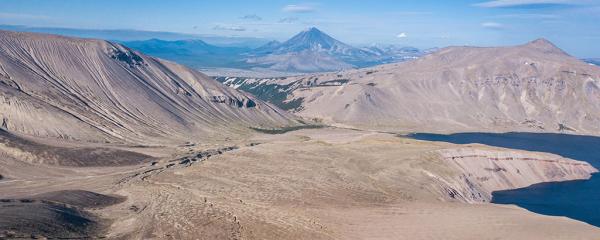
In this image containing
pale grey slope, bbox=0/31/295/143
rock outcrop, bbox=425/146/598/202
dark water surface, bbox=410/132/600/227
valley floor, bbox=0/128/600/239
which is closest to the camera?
valley floor, bbox=0/128/600/239

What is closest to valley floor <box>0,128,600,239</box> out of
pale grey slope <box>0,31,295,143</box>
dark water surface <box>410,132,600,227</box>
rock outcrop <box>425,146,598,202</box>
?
rock outcrop <box>425,146,598,202</box>

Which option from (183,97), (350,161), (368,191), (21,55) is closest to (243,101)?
(183,97)

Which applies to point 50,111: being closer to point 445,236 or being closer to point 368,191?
point 368,191

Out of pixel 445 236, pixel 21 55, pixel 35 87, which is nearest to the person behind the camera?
pixel 445 236

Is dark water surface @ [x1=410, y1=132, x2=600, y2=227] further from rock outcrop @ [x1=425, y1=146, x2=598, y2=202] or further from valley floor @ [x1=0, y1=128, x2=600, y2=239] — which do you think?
valley floor @ [x1=0, y1=128, x2=600, y2=239]

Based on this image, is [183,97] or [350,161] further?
[183,97]

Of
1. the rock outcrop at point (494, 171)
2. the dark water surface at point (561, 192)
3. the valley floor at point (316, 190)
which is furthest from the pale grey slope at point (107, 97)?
the rock outcrop at point (494, 171)

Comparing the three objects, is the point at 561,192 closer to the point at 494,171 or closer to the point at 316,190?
the point at 494,171
